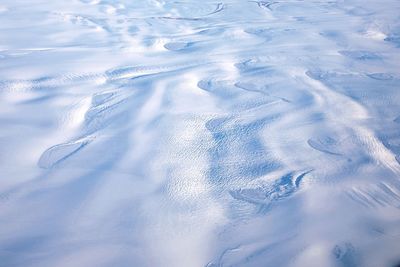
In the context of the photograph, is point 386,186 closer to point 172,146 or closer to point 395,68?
point 172,146

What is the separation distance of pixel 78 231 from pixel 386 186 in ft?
3.99

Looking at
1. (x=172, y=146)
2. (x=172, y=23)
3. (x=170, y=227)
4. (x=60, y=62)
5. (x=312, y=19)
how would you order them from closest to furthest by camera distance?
(x=170, y=227) < (x=172, y=146) < (x=60, y=62) < (x=172, y=23) < (x=312, y=19)

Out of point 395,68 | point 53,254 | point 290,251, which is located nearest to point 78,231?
point 53,254

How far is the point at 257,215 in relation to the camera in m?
1.26

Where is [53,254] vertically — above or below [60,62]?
below

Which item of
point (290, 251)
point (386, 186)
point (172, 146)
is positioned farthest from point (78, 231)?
point (386, 186)

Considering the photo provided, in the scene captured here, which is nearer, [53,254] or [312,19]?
[53,254]

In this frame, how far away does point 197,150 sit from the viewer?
159 cm

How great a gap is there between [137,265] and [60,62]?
1790mm

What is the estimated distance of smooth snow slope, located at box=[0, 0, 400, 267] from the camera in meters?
1.16

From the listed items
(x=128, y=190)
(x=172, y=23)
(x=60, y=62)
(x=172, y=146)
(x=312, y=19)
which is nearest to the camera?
(x=128, y=190)

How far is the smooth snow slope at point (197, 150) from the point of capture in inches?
45.6

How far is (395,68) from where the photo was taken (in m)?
2.47

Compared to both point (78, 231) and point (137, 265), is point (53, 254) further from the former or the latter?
point (137, 265)
